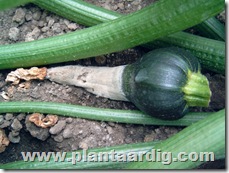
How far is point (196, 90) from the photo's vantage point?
7.02 ft

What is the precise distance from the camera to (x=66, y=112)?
247 centimetres

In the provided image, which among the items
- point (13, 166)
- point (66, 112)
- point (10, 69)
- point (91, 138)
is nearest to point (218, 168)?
point (91, 138)

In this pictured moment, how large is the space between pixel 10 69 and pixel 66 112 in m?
0.59

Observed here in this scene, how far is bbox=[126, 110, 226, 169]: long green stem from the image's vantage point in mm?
1858

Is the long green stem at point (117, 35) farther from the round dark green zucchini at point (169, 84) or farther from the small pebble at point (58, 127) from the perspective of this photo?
the small pebble at point (58, 127)

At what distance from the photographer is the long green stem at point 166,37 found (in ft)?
7.66

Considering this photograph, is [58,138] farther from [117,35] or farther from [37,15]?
[37,15]

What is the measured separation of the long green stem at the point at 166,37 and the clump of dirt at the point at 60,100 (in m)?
0.13

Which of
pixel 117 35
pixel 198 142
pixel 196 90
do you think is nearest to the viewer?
pixel 198 142

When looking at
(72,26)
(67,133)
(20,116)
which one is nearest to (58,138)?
(67,133)

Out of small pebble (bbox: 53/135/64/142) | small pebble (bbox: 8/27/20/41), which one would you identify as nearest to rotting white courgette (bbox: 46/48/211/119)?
small pebble (bbox: 53/135/64/142)

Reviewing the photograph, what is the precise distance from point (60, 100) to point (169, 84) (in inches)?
33.6

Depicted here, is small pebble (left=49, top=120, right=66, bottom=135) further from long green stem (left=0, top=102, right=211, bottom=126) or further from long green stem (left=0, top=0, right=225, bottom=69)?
long green stem (left=0, top=0, right=225, bottom=69)

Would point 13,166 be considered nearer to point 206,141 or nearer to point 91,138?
point 91,138
